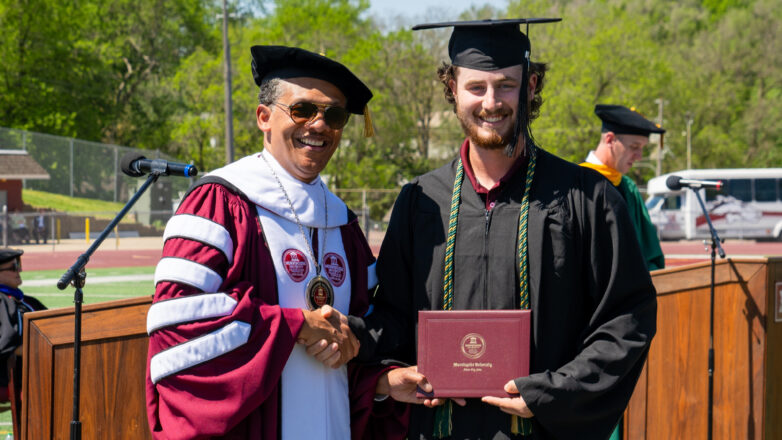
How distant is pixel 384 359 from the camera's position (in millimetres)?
3145

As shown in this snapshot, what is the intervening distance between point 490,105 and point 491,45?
0.24 meters

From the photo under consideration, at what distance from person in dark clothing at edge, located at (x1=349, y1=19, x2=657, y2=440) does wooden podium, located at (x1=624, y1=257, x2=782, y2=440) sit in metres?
2.17

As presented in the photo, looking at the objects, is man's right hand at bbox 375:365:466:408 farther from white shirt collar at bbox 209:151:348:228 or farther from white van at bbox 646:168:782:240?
white van at bbox 646:168:782:240

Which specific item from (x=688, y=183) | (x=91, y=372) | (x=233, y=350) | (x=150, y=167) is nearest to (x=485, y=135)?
(x=233, y=350)

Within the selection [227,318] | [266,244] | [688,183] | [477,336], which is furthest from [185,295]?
[688,183]

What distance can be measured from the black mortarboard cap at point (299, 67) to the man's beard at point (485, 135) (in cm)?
51

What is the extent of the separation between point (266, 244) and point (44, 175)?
105ft

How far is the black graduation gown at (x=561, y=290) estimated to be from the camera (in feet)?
9.07

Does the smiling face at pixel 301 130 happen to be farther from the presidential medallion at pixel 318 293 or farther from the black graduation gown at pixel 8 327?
the black graduation gown at pixel 8 327

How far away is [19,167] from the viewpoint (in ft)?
104

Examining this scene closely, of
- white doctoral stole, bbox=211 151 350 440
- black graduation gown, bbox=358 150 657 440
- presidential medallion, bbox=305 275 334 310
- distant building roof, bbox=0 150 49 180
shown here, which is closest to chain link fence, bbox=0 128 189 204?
distant building roof, bbox=0 150 49 180

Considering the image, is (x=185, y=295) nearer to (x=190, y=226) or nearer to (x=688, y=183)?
(x=190, y=226)

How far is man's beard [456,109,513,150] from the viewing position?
2914 mm

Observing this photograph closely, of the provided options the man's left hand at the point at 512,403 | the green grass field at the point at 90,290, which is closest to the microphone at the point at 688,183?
the man's left hand at the point at 512,403
